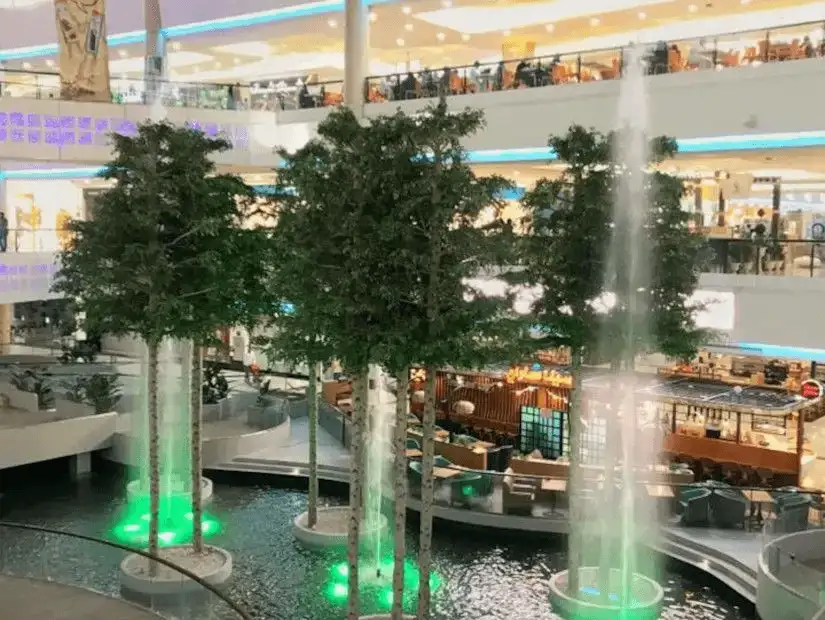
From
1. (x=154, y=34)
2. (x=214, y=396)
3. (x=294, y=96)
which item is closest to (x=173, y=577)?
(x=214, y=396)

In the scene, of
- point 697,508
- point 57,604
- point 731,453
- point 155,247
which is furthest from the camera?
point 731,453

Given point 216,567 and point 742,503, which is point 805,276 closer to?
point 742,503

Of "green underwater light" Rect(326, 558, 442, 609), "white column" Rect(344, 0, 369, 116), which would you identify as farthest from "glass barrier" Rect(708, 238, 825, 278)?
"white column" Rect(344, 0, 369, 116)

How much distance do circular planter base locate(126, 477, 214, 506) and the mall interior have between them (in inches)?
4.4

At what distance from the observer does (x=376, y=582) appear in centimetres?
1180

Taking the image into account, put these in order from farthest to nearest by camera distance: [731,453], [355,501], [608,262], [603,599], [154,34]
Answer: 1. [154,34]
2. [731,453]
3. [603,599]
4. [608,262]
5. [355,501]

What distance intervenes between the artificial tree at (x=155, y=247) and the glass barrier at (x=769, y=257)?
24.7 feet

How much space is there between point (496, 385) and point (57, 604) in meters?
12.1

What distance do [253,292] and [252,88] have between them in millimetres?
10041

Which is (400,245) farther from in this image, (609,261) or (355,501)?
(609,261)

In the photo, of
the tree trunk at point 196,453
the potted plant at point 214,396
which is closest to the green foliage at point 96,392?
the potted plant at point 214,396

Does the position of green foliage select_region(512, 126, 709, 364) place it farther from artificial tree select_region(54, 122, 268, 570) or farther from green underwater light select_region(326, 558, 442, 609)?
artificial tree select_region(54, 122, 268, 570)

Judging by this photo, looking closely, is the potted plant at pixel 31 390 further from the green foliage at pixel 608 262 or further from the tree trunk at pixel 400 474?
the green foliage at pixel 608 262

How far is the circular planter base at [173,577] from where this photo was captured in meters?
7.96
